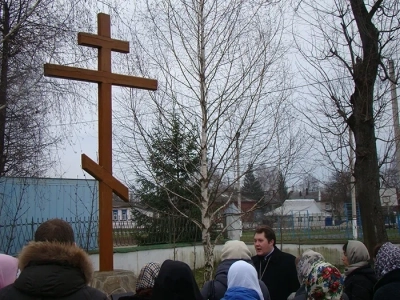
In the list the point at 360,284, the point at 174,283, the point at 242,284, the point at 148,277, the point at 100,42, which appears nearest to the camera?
the point at 174,283

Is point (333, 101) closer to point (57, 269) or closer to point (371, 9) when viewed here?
point (371, 9)

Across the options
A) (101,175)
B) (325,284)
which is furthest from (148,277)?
(101,175)

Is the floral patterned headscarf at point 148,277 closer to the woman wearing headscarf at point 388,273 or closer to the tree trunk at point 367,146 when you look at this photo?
the woman wearing headscarf at point 388,273

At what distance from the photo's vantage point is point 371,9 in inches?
298

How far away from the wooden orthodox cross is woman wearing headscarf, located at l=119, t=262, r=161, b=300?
214 centimetres

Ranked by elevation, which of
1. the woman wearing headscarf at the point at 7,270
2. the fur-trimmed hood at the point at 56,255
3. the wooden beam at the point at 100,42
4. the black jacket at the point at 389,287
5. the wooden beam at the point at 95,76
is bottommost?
the black jacket at the point at 389,287

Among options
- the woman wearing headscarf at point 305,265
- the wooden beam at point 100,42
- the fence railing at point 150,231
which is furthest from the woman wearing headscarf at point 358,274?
the fence railing at point 150,231

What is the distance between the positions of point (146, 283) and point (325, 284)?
1.32m

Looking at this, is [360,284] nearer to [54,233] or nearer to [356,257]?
[356,257]

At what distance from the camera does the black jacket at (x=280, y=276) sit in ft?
17.6

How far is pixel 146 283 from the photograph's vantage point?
3.44m

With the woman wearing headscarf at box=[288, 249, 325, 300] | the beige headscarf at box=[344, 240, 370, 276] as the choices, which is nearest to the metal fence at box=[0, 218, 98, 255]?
the beige headscarf at box=[344, 240, 370, 276]

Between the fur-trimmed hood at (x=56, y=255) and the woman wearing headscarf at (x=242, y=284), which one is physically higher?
the fur-trimmed hood at (x=56, y=255)

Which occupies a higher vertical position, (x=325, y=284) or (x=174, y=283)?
(x=174, y=283)
